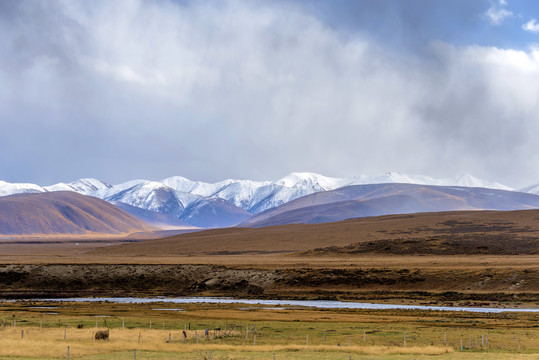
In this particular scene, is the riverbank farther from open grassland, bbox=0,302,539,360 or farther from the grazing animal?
the grazing animal

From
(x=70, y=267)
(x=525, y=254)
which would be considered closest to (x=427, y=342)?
(x=70, y=267)

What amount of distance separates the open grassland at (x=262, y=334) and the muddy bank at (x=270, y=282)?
867 inches

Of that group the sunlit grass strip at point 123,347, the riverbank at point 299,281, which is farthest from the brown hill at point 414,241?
the sunlit grass strip at point 123,347

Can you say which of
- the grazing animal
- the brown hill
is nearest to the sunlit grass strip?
the grazing animal

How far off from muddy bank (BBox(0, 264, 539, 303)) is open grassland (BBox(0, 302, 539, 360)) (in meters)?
22.0

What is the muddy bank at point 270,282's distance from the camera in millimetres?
92956

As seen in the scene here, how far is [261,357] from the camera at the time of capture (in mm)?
40719

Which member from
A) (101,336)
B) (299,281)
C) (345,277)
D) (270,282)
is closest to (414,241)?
(345,277)

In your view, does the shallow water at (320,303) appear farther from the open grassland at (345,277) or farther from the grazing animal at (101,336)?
the grazing animal at (101,336)

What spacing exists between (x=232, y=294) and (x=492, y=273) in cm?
3996

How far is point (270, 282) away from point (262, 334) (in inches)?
2072

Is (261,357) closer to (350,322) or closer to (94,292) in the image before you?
(350,322)

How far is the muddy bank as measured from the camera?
93.0 m

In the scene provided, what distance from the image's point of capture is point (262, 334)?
54.0 m
